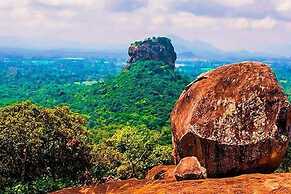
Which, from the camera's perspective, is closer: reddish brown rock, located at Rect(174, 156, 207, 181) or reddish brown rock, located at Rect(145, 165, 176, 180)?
reddish brown rock, located at Rect(174, 156, 207, 181)

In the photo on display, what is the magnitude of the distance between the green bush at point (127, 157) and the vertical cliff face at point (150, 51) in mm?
111357

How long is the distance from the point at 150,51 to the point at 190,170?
143558 millimetres

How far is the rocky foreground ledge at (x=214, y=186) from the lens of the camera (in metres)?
20.1

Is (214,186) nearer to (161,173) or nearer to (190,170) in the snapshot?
(190,170)

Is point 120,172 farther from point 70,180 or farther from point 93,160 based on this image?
point 70,180

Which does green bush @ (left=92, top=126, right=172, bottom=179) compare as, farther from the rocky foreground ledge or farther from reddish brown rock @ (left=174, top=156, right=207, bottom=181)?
reddish brown rock @ (left=174, top=156, right=207, bottom=181)

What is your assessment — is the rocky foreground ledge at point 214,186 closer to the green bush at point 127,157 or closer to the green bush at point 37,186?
the green bush at point 37,186

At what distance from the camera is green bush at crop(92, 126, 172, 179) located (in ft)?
140

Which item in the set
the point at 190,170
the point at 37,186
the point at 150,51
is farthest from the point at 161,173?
the point at 150,51

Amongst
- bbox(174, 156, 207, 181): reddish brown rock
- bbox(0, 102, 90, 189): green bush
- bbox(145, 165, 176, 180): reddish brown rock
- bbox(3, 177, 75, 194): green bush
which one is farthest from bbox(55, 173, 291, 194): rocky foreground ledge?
bbox(0, 102, 90, 189): green bush

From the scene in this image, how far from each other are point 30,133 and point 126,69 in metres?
129

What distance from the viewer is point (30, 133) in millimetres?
37250

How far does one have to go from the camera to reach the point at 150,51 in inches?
6501

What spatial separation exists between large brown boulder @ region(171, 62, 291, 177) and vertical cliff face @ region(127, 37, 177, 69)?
461ft
